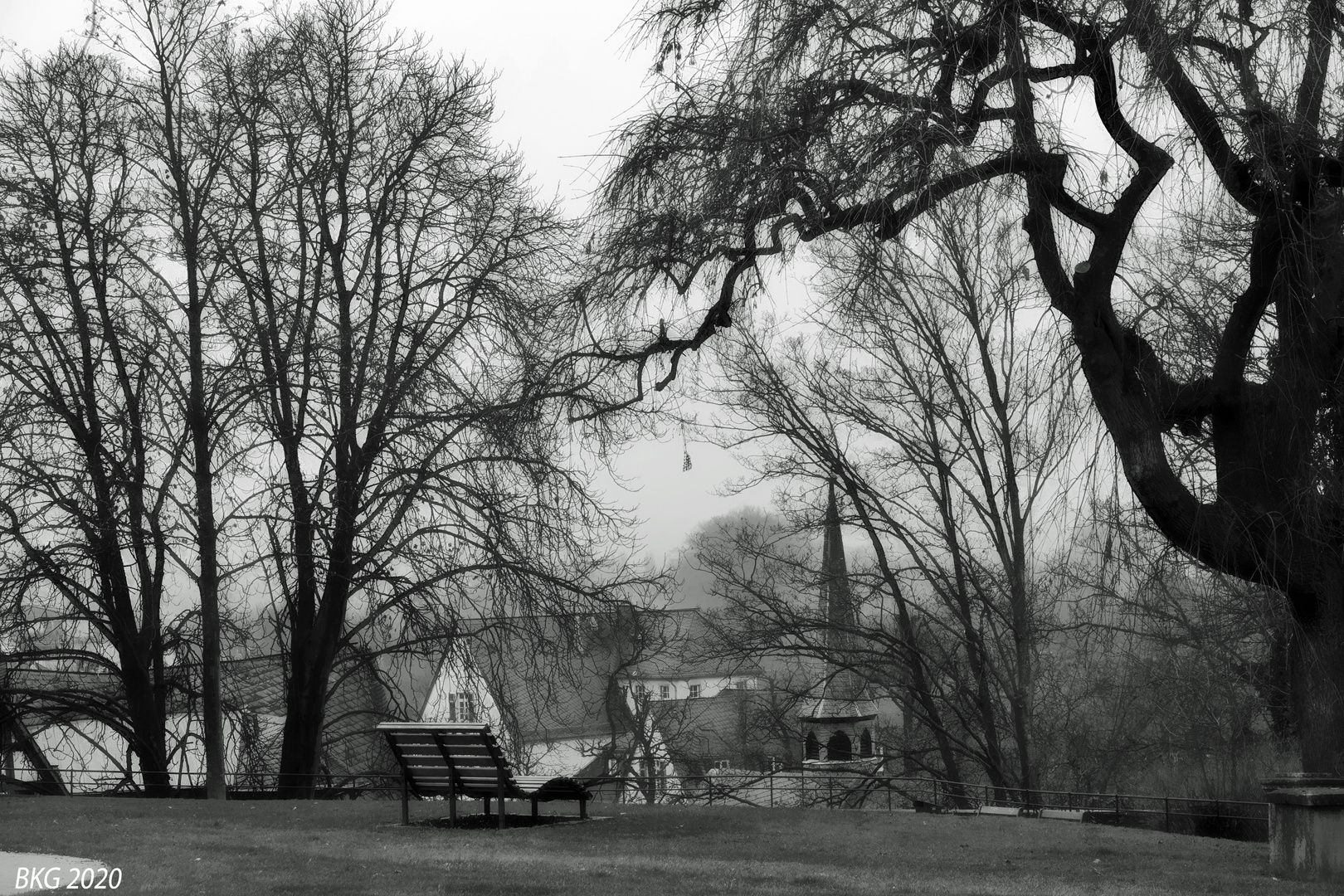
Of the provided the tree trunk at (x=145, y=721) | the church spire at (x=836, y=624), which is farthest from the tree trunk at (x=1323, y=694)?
the tree trunk at (x=145, y=721)

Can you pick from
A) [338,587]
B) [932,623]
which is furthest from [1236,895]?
[932,623]

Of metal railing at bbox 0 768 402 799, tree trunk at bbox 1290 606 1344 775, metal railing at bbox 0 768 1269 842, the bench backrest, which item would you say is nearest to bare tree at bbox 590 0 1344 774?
tree trunk at bbox 1290 606 1344 775

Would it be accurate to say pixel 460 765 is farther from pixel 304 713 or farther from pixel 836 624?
pixel 836 624

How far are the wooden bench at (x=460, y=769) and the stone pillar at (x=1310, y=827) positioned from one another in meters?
4.91

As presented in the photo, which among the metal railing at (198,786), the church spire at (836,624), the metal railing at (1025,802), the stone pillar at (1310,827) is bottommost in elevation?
the metal railing at (1025,802)

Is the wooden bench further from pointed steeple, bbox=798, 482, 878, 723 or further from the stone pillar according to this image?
pointed steeple, bbox=798, 482, 878, 723

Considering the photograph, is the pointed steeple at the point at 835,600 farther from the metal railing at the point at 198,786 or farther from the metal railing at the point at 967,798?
the metal railing at the point at 198,786

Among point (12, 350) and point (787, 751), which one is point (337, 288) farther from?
point (787, 751)

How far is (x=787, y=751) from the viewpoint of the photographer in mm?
28469

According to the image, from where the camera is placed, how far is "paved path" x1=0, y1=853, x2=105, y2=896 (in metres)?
5.94

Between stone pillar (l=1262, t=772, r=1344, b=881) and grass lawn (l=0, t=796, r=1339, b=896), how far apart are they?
0.72 feet

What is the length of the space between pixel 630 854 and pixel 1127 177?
18.5 feet

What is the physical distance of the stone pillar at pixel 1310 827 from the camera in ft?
24.1

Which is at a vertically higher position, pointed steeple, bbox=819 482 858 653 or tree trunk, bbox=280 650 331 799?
pointed steeple, bbox=819 482 858 653
